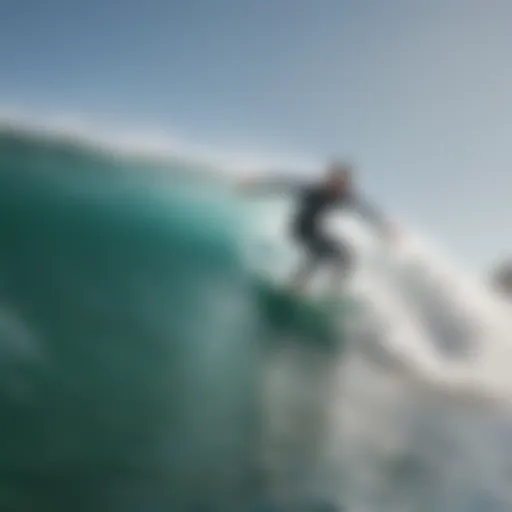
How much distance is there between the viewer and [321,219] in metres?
5.34

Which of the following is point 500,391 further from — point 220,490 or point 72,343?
point 72,343

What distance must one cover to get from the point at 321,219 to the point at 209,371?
1.51 meters

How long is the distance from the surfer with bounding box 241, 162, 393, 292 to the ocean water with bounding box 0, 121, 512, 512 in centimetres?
16

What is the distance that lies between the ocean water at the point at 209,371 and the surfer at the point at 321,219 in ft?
0.53

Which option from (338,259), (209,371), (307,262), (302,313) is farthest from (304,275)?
(209,371)

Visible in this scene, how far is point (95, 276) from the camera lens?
4637mm

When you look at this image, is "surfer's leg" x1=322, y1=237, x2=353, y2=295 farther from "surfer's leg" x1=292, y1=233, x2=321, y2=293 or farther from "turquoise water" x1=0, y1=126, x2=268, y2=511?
"turquoise water" x1=0, y1=126, x2=268, y2=511

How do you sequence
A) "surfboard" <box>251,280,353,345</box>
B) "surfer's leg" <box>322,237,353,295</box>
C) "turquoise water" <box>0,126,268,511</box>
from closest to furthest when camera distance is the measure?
1. "turquoise water" <box>0,126,268,511</box>
2. "surfboard" <box>251,280,353,345</box>
3. "surfer's leg" <box>322,237,353,295</box>

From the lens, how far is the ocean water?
362 cm

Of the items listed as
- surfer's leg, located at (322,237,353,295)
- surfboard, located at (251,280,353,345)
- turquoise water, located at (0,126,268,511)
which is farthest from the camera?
surfer's leg, located at (322,237,353,295)

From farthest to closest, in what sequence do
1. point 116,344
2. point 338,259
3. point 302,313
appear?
point 338,259 < point 302,313 < point 116,344

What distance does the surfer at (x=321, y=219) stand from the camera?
198 inches

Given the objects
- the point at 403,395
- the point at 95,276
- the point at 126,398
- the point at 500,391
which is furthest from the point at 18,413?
the point at 500,391

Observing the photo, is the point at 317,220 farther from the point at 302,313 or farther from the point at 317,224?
the point at 302,313
